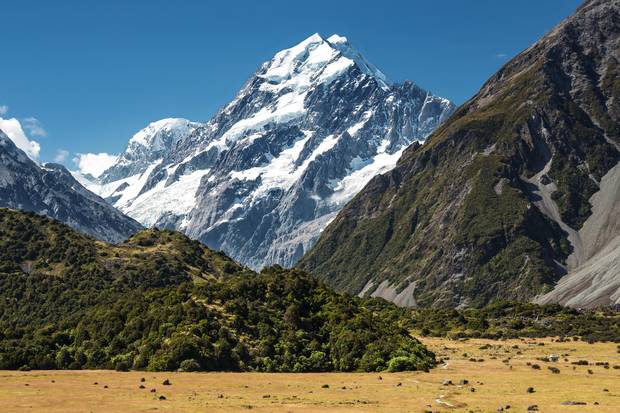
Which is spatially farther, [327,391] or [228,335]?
[228,335]

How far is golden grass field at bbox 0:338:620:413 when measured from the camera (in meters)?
59.0

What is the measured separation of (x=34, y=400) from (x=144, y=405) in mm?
9202

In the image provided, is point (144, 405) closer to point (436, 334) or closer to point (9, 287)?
point (436, 334)

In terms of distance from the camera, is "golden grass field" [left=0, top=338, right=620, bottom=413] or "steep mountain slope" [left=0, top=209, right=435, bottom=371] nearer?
"golden grass field" [left=0, top=338, right=620, bottom=413]

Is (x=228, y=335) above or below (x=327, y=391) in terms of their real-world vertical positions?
above

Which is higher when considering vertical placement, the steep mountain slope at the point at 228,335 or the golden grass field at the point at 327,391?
the steep mountain slope at the point at 228,335

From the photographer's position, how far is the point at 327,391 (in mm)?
71562

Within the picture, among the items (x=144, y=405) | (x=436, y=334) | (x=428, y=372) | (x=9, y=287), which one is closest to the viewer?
(x=144, y=405)

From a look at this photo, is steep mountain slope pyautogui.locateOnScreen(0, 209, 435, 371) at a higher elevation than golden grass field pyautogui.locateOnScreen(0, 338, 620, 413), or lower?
higher

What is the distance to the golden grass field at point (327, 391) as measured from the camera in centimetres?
5903

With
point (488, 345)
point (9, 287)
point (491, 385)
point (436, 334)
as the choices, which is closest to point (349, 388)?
point (491, 385)

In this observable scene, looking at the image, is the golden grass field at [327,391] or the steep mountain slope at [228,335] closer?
the golden grass field at [327,391]

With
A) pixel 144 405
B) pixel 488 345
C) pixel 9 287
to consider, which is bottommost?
pixel 144 405

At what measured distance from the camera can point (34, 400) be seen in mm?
59531
